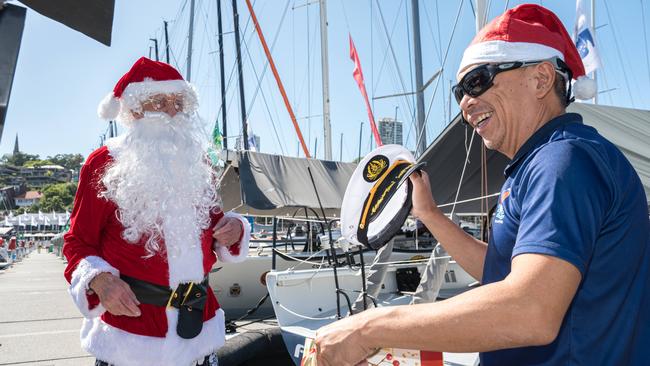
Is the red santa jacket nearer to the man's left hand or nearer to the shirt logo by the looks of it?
the man's left hand

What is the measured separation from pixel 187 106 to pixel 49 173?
16873cm

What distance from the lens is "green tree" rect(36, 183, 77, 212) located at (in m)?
104

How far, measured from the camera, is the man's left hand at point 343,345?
0.99 metres

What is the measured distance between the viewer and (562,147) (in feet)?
3.11

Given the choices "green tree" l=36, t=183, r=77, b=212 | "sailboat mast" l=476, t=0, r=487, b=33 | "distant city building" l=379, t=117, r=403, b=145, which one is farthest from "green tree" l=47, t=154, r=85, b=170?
"sailboat mast" l=476, t=0, r=487, b=33

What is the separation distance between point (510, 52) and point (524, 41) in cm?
4

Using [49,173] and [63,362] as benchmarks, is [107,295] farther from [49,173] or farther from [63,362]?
[49,173]

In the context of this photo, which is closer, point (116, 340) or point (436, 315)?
point (436, 315)

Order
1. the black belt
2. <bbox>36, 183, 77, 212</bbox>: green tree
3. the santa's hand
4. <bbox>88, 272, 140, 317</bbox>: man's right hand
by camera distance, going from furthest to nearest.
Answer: <bbox>36, 183, 77, 212</bbox>: green tree
the santa's hand
the black belt
<bbox>88, 272, 140, 317</bbox>: man's right hand

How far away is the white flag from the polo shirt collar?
18.4 feet

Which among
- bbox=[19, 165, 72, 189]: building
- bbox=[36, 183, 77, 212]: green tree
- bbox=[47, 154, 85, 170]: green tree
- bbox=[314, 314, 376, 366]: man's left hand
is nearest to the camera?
bbox=[314, 314, 376, 366]: man's left hand

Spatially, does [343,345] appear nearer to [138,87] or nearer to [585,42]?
[138,87]

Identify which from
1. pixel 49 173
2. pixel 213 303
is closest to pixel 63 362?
pixel 213 303

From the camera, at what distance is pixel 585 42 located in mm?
6617
